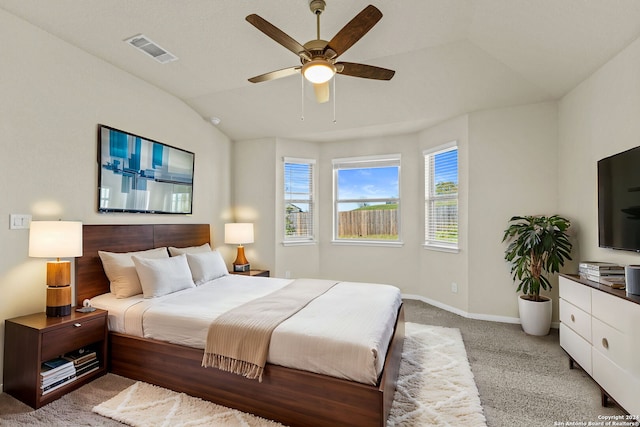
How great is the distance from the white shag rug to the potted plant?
126cm

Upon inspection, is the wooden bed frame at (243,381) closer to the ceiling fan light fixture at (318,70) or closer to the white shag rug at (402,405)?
the white shag rug at (402,405)

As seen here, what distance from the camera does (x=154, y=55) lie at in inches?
124

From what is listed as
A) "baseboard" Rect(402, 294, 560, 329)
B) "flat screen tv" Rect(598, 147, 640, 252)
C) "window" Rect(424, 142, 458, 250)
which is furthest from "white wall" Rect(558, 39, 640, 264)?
"window" Rect(424, 142, 458, 250)

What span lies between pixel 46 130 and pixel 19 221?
0.79 m

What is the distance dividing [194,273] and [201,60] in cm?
231

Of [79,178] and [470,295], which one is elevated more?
[79,178]

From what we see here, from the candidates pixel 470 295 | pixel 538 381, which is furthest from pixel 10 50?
pixel 470 295

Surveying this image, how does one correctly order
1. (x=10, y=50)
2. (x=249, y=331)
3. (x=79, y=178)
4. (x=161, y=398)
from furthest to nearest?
(x=79, y=178) < (x=10, y=50) < (x=161, y=398) < (x=249, y=331)

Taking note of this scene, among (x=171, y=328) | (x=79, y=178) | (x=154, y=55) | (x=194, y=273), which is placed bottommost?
(x=171, y=328)

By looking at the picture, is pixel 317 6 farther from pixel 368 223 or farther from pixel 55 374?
pixel 368 223

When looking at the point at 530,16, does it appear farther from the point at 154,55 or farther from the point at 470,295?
the point at 154,55

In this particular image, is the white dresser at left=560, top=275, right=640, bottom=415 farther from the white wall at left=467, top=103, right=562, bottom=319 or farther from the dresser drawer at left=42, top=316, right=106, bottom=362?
the dresser drawer at left=42, top=316, right=106, bottom=362

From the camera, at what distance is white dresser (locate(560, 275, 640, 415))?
186 cm

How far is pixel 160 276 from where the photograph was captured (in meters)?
2.91
